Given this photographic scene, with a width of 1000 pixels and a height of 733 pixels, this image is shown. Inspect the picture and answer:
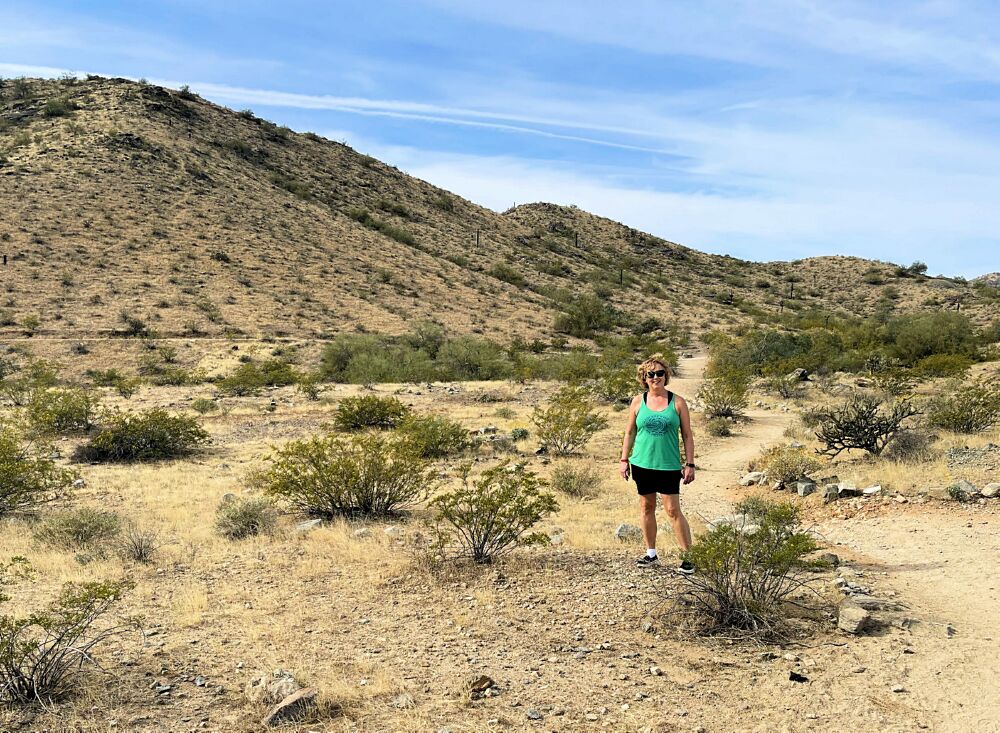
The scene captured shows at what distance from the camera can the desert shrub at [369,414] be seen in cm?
1745

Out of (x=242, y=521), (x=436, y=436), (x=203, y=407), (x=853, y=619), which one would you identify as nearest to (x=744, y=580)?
(x=853, y=619)

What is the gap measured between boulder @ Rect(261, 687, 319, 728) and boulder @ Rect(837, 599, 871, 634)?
Answer: 404 cm

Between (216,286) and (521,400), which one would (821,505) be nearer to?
(521,400)

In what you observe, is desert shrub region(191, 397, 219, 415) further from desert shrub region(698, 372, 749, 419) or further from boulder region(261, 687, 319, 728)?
boulder region(261, 687, 319, 728)

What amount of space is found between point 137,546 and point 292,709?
4335 mm

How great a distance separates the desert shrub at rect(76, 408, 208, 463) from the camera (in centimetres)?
1399

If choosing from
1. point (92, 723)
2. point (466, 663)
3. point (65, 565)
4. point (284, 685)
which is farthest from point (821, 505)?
point (65, 565)

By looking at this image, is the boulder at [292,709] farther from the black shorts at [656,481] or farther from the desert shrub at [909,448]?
the desert shrub at [909,448]

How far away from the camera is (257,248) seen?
4716cm

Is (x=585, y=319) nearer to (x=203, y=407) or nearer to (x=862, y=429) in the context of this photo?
(x=203, y=407)

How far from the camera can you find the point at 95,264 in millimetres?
39406

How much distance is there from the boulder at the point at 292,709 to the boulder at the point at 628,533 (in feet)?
14.7

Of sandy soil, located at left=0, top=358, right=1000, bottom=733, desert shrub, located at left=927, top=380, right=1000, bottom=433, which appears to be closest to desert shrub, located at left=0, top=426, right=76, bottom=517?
sandy soil, located at left=0, top=358, right=1000, bottom=733

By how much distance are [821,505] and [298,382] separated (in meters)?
20.6
